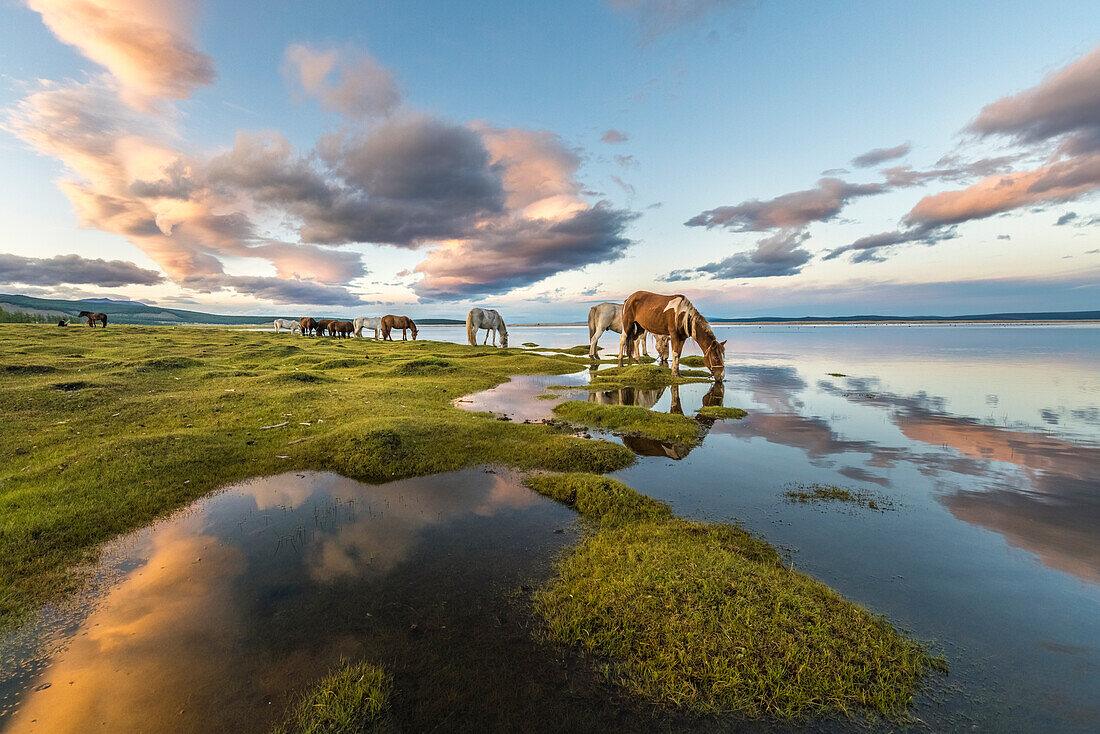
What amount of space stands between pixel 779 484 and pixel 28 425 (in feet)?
71.1

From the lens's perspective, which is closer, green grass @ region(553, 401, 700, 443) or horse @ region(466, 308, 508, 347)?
green grass @ region(553, 401, 700, 443)

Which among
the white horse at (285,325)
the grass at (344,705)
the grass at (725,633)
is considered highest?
the white horse at (285,325)

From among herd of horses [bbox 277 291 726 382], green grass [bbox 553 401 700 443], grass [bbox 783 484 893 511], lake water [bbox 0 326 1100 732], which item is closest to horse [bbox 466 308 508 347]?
herd of horses [bbox 277 291 726 382]

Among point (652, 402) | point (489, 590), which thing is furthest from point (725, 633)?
point (652, 402)

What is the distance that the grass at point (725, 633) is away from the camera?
4.02 m

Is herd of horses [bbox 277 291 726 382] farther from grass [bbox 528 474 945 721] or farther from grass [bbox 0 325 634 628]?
grass [bbox 528 474 945 721]

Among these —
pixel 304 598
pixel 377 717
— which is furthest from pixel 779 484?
pixel 304 598

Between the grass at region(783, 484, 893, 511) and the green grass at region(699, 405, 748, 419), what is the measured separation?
751 centimetres

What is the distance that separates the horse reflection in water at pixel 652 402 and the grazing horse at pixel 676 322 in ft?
6.91

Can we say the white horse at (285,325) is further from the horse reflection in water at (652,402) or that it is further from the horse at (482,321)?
the horse reflection in water at (652,402)

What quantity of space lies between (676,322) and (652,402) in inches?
291

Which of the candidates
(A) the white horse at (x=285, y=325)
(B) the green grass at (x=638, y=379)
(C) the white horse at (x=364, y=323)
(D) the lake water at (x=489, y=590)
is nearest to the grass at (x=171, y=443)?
(D) the lake water at (x=489, y=590)

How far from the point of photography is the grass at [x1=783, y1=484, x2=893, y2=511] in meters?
8.49

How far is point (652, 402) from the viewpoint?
66.9 feet
